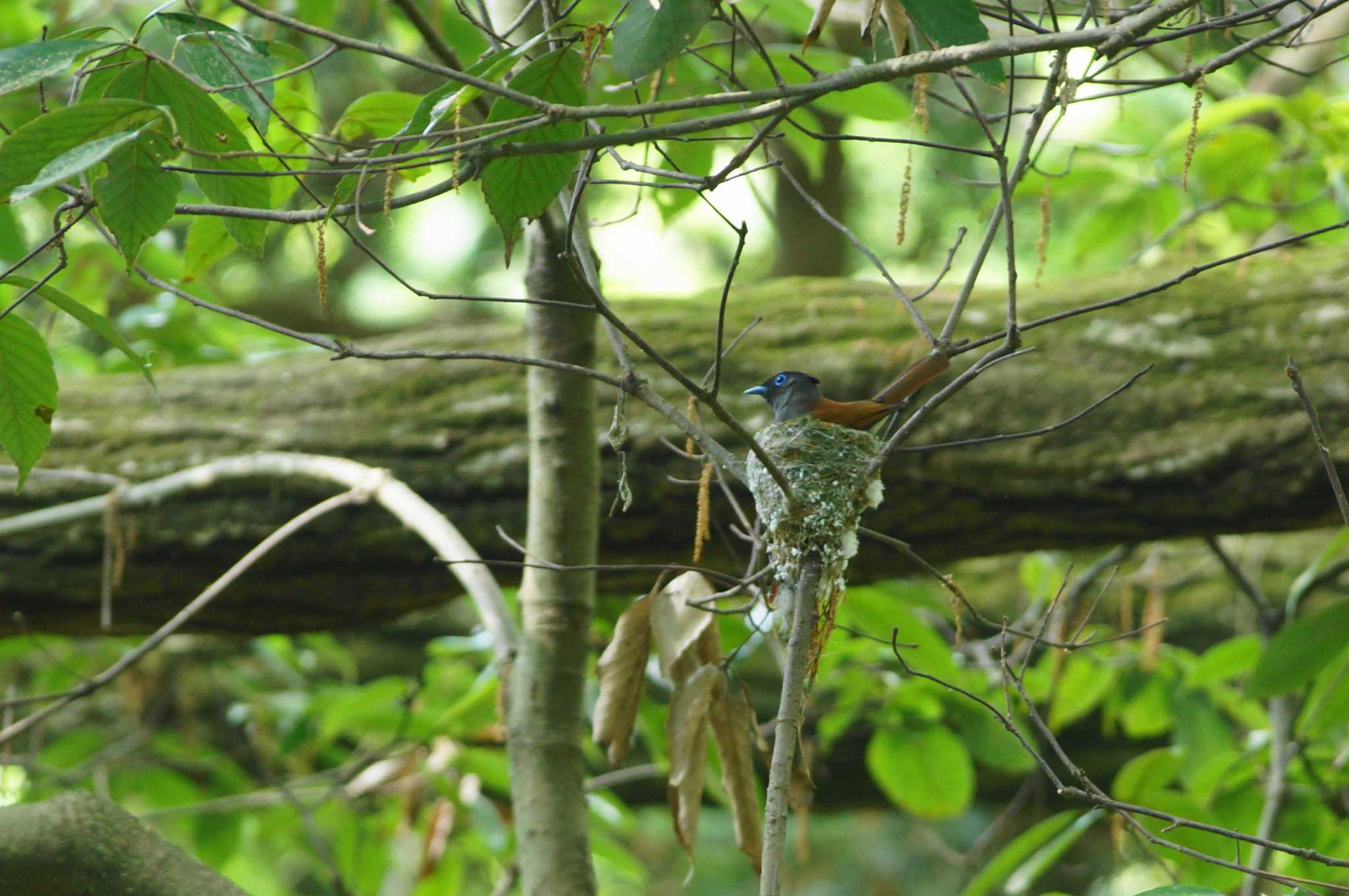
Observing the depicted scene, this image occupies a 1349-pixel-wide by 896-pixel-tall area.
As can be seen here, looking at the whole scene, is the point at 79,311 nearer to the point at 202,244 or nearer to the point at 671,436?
the point at 202,244

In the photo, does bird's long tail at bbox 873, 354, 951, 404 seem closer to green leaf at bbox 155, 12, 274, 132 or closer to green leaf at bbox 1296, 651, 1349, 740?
green leaf at bbox 155, 12, 274, 132

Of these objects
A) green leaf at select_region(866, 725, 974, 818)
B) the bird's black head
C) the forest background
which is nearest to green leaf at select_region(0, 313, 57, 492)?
the forest background

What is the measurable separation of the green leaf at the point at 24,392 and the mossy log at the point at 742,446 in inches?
48.8

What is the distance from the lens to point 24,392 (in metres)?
1.63

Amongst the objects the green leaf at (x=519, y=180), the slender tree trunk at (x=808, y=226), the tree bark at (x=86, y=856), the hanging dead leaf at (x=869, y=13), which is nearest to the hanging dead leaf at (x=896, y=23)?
the hanging dead leaf at (x=869, y=13)

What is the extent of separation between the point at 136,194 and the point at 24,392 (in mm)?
532

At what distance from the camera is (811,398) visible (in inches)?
111

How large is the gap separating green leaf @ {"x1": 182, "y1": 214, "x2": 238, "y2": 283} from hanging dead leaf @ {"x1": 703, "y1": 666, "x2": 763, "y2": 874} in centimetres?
114

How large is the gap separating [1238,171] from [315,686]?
409 cm

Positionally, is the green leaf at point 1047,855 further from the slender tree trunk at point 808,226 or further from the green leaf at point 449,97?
the slender tree trunk at point 808,226

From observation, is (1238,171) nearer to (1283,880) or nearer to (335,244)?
(1283,880)

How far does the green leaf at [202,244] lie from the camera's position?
1970 mm

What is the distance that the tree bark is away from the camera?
1.68 meters

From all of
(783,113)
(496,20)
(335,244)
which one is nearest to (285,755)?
(496,20)
